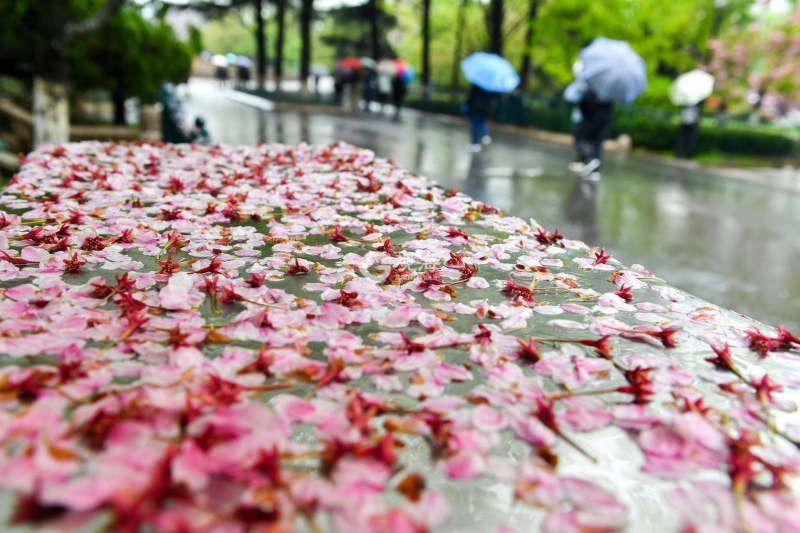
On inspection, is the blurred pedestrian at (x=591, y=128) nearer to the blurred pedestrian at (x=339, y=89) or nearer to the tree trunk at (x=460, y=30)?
the blurred pedestrian at (x=339, y=89)

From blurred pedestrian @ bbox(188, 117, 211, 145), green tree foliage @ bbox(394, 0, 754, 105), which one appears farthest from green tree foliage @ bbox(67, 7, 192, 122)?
green tree foliage @ bbox(394, 0, 754, 105)

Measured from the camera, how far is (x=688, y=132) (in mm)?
18484

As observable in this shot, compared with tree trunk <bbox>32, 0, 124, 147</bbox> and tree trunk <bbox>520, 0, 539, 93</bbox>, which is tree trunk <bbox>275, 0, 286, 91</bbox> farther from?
tree trunk <bbox>32, 0, 124, 147</bbox>

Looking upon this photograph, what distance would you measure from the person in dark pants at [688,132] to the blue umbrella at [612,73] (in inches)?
285

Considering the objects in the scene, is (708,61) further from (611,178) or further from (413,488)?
(413,488)

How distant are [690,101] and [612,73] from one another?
774 centimetres

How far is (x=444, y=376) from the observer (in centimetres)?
182

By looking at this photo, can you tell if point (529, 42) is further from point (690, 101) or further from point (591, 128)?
point (591, 128)

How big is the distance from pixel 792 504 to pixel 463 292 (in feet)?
4.74

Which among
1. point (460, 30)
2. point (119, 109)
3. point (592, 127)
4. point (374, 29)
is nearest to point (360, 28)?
point (460, 30)

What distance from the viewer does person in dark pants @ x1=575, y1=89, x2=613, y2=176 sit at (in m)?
12.1

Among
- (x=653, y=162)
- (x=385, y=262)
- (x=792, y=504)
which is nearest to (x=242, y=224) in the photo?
(x=385, y=262)

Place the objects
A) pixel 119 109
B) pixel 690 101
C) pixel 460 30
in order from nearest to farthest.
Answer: pixel 119 109 < pixel 690 101 < pixel 460 30

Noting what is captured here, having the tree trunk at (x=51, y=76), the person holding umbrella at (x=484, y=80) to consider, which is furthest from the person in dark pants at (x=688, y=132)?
the tree trunk at (x=51, y=76)
